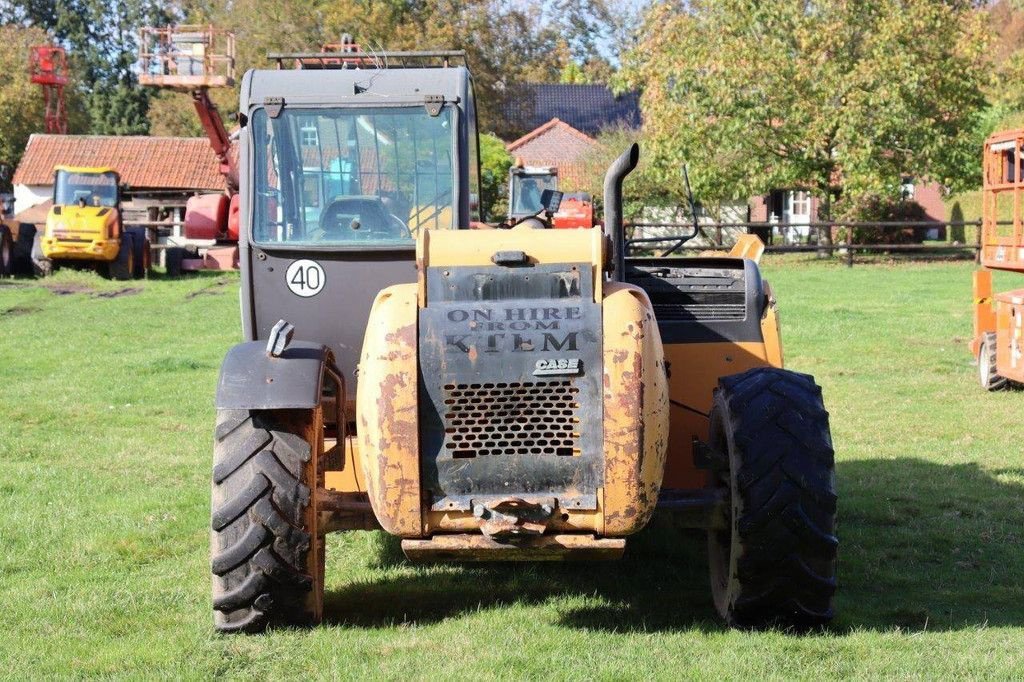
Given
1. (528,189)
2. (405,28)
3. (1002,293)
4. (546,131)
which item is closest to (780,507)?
(1002,293)

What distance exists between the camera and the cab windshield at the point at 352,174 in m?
7.13

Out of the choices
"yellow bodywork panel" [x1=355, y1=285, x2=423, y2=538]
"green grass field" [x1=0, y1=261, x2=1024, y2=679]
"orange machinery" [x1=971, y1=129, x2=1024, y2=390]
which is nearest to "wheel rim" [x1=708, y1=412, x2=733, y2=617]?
"green grass field" [x1=0, y1=261, x2=1024, y2=679]

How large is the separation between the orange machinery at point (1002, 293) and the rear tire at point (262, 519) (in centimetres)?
898

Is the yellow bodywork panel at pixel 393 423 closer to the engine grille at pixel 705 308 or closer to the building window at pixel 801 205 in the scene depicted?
the engine grille at pixel 705 308

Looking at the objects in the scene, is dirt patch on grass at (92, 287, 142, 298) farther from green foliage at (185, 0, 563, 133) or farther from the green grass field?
green foliage at (185, 0, 563, 133)

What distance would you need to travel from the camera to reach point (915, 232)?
153ft

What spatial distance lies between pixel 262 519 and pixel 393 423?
28.7 inches

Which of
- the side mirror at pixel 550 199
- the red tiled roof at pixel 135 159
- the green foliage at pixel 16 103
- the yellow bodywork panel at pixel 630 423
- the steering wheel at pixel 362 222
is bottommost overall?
the yellow bodywork panel at pixel 630 423

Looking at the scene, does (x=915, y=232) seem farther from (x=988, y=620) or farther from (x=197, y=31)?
(x=988, y=620)

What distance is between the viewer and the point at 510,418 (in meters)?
5.29

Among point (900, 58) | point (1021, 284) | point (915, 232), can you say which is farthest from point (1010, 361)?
point (915, 232)

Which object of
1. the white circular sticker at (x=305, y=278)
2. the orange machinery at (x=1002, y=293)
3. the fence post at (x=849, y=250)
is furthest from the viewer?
the fence post at (x=849, y=250)

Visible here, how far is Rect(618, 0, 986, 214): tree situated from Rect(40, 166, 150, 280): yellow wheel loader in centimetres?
1411

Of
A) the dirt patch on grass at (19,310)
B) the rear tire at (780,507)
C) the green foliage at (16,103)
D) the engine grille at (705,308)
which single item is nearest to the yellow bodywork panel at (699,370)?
the engine grille at (705,308)
